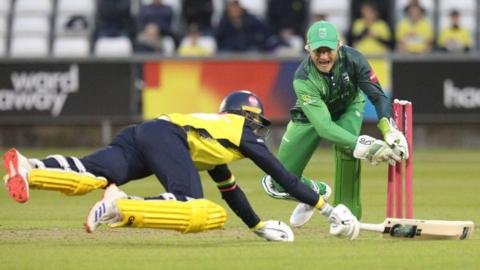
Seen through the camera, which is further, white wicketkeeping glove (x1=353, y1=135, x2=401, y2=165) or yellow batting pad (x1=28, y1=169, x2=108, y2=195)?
white wicketkeeping glove (x1=353, y1=135, x2=401, y2=165)

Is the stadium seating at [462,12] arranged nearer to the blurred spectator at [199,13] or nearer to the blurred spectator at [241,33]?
the blurred spectator at [241,33]

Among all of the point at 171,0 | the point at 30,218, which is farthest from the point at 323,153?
the point at 30,218

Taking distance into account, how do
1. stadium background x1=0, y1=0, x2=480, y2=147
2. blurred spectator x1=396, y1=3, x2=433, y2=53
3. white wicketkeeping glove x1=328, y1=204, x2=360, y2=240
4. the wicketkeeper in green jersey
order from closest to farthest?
1. white wicketkeeping glove x1=328, y1=204, x2=360, y2=240
2. the wicketkeeper in green jersey
3. stadium background x1=0, y1=0, x2=480, y2=147
4. blurred spectator x1=396, y1=3, x2=433, y2=53

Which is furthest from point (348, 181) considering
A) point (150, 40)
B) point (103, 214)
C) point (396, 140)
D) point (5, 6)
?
point (5, 6)

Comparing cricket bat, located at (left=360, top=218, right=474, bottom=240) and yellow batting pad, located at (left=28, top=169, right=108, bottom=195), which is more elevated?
yellow batting pad, located at (left=28, top=169, right=108, bottom=195)

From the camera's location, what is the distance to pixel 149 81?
19422mm

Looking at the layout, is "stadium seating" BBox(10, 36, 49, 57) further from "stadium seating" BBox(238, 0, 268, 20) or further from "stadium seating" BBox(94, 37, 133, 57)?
"stadium seating" BBox(238, 0, 268, 20)

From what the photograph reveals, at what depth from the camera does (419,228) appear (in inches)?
338

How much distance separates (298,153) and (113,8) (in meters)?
11.2

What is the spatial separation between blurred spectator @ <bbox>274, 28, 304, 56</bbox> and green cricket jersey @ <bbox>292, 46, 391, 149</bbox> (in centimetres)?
985

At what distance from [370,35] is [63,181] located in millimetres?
12096

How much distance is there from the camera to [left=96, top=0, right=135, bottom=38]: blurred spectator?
20316mm

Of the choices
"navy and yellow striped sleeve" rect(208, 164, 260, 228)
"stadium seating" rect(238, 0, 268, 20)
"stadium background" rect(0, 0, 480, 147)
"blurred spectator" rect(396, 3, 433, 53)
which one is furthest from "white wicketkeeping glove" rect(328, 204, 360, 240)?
"stadium seating" rect(238, 0, 268, 20)

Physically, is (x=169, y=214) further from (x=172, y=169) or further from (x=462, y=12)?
(x=462, y=12)
